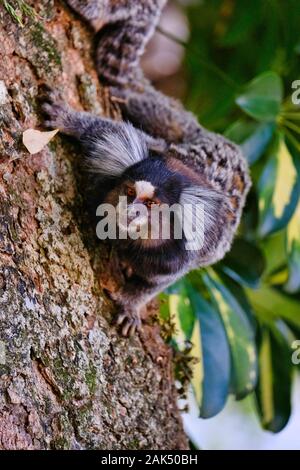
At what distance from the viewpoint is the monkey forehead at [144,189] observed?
244 cm

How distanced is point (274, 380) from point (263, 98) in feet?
4.32

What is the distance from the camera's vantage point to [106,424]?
7.68 feet

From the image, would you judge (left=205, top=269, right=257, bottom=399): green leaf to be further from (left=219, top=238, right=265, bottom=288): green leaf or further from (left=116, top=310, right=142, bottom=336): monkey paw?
(left=116, top=310, right=142, bottom=336): monkey paw

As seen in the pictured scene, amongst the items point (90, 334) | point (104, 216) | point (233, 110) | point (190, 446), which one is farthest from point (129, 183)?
point (233, 110)

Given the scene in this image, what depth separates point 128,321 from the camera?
254 cm

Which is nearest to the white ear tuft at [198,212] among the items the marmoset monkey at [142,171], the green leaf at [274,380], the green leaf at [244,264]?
the marmoset monkey at [142,171]

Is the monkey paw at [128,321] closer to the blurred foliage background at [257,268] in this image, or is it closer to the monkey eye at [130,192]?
the blurred foliage background at [257,268]

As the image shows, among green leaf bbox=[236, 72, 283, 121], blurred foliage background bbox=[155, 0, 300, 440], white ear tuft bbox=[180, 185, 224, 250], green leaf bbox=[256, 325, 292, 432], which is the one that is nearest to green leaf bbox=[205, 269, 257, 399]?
blurred foliage background bbox=[155, 0, 300, 440]

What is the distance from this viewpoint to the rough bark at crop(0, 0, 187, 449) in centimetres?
210

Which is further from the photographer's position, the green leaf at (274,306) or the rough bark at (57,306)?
the green leaf at (274,306)

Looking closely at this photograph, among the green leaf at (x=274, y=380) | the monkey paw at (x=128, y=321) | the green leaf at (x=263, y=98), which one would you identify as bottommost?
the green leaf at (x=274, y=380)

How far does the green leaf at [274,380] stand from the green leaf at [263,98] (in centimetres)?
107

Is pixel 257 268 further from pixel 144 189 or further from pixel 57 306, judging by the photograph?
pixel 57 306

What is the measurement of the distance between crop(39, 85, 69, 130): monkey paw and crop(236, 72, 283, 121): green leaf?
836mm
